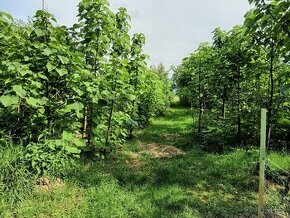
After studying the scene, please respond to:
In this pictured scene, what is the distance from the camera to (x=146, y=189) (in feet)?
19.0

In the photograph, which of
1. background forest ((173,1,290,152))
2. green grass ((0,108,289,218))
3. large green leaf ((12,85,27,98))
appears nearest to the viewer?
green grass ((0,108,289,218))

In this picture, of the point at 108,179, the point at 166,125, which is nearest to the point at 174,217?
the point at 108,179

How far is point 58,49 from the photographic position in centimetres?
556

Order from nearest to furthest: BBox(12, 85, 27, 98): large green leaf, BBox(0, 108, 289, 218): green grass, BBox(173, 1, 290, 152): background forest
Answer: BBox(0, 108, 289, 218): green grass
BBox(12, 85, 27, 98): large green leaf
BBox(173, 1, 290, 152): background forest

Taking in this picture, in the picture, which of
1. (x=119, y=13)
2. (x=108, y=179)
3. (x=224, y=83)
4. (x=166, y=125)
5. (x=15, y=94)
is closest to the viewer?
(x=15, y=94)

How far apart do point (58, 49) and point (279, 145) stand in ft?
20.7

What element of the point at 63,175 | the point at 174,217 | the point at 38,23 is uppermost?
the point at 38,23

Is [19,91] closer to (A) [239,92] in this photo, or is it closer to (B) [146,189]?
(B) [146,189]

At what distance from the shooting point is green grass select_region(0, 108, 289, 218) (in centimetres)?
485

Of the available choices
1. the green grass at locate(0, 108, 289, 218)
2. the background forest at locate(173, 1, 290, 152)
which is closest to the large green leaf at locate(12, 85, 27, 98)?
the green grass at locate(0, 108, 289, 218)

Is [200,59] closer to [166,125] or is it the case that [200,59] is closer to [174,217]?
[166,125]

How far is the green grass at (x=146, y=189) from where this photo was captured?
4846 millimetres

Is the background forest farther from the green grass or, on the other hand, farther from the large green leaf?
the large green leaf

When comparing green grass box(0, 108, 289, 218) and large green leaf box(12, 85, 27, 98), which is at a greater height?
large green leaf box(12, 85, 27, 98)
